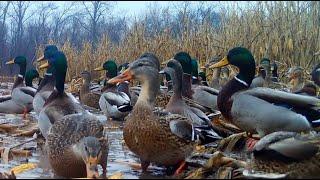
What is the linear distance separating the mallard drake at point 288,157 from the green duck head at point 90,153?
1.20 meters

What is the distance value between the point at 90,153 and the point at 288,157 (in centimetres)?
149

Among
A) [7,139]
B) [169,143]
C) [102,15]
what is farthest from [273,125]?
[102,15]

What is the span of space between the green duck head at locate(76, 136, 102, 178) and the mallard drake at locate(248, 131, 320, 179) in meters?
1.20

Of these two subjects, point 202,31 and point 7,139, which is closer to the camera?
point 7,139

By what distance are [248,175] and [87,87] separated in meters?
9.79

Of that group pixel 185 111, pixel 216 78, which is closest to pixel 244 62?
pixel 185 111

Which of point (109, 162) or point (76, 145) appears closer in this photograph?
point (76, 145)

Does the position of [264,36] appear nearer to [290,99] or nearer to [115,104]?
[115,104]

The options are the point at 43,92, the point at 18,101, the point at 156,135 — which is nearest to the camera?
the point at 156,135

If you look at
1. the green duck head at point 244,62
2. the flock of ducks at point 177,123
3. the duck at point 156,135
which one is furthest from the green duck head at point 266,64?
the duck at point 156,135

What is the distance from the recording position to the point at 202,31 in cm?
1586

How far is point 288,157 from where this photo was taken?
169 inches

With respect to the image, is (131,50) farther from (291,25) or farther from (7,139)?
(7,139)

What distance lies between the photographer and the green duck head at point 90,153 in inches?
169
